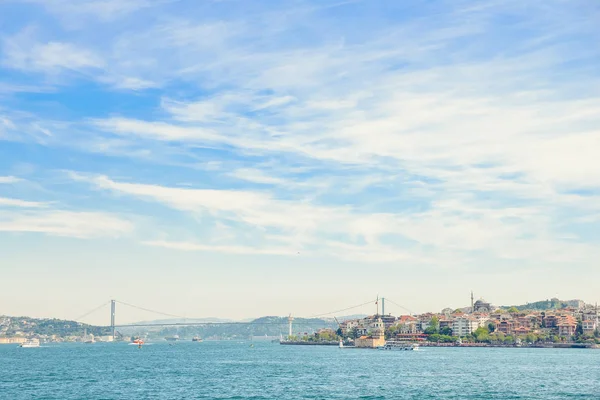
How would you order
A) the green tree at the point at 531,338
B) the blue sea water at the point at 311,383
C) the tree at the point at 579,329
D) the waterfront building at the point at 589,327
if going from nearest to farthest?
the blue sea water at the point at 311,383
the waterfront building at the point at 589,327
the green tree at the point at 531,338
the tree at the point at 579,329

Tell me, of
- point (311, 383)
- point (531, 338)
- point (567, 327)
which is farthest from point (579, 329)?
point (311, 383)

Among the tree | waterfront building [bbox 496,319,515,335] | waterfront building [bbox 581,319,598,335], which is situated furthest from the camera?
waterfront building [bbox 496,319,515,335]

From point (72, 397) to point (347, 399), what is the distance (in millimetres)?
22090

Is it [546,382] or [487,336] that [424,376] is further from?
[487,336]

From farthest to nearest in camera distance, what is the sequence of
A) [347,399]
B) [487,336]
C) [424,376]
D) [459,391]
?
1. [487,336]
2. [424,376]
3. [459,391]
4. [347,399]

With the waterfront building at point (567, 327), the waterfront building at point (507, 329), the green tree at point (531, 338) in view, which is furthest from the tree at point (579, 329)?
the waterfront building at point (507, 329)

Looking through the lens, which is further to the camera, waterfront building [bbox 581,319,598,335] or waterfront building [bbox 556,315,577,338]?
waterfront building [bbox 556,315,577,338]

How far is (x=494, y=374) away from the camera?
79.4 m

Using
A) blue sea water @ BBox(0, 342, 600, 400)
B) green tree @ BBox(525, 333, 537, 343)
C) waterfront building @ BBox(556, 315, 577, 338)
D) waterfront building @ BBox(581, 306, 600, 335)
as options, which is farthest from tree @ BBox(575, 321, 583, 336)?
blue sea water @ BBox(0, 342, 600, 400)

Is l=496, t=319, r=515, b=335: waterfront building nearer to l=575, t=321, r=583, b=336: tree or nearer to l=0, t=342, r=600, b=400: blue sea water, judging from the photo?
l=575, t=321, r=583, b=336: tree

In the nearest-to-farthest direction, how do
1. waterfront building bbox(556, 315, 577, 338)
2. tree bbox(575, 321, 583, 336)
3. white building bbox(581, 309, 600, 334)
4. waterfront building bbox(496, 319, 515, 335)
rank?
white building bbox(581, 309, 600, 334), waterfront building bbox(556, 315, 577, 338), tree bbox(575, 321, 583, 336), waterfront building bbox(496, 319, 515, 335)

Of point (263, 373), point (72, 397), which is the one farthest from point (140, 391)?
point (263, 373)

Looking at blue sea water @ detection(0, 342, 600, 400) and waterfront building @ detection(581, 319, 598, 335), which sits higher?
waterfront building @ detection(581, 319, 598, 335)

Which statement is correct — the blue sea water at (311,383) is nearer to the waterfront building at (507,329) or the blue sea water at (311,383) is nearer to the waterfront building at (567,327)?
the waterfront building at (567,327)
